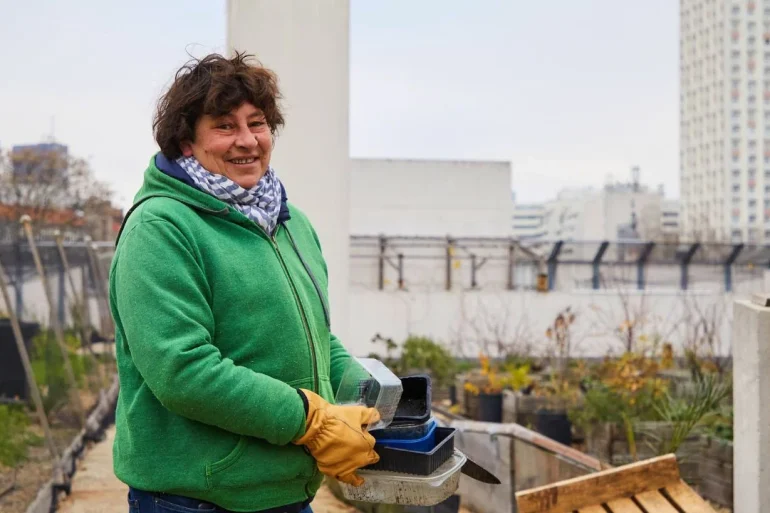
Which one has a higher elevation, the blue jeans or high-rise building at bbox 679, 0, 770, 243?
high-rise building at bbox 679, 0, 770, 243

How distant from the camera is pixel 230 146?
1.76m

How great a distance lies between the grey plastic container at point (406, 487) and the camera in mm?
1763

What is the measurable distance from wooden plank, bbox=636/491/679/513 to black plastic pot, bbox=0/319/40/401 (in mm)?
4030

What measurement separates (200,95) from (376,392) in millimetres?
713

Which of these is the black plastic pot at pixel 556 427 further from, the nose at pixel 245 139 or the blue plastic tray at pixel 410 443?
the nose at pixel 245 139

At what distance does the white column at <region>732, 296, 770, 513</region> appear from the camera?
2.82 m

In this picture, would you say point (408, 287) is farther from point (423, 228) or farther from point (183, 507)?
point (183, 507)

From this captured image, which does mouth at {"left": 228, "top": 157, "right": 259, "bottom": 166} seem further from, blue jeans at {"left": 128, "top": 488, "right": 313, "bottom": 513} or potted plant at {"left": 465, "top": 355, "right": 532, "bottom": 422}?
potted plant at {"left": 465, "top": 355, "right": 532, "bottom": 422}

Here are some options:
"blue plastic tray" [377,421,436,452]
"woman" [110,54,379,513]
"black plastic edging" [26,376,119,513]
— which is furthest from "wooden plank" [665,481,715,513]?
"black plastic edging" [26,376,119,513]

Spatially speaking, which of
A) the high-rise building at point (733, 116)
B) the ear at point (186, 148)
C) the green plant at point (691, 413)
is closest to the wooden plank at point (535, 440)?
the green plant at point (691, 413)

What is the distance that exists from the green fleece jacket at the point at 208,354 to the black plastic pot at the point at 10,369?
4219 mm

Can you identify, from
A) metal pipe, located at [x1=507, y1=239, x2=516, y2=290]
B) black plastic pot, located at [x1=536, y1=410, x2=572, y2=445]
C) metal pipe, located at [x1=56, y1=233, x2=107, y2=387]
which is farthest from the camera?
metal pipe, located at [x1=507, y1=239, x2=516, y2=290]

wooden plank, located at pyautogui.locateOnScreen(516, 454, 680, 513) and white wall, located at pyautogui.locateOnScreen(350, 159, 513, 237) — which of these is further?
A: white wall, located at pyautogui.locateOnScreen(350, 159, 513, 237)

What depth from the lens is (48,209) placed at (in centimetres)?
690
